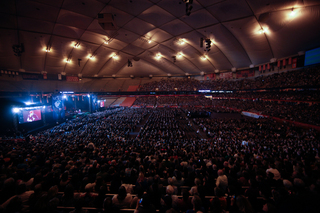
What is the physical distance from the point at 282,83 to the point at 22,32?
43.0 metres

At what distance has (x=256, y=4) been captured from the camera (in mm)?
13477

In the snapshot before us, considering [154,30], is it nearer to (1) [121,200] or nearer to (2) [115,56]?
(2) [115,56]

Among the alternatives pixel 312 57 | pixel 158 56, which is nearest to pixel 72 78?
pixel 158 56

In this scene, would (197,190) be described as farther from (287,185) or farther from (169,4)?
(169,4)

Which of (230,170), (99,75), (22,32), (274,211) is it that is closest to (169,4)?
(230,170)

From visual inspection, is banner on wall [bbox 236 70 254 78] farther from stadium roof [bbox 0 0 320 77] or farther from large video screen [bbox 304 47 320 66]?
large video screen [bbox 304 47 320 66]

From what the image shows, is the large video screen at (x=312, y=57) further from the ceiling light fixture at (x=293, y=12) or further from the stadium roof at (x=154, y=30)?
the ceiling light fixture at (x=293, y=12)

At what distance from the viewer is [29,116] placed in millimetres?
16406

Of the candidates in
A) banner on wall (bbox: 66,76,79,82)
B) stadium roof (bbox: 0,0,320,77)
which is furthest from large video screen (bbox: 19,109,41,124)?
banner on wall (bbox: 66,76,79,82)

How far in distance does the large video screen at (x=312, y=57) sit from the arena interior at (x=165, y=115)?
0.40 ft

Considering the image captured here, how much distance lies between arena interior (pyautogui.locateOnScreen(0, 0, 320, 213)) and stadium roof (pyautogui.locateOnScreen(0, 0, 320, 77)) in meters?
0.17

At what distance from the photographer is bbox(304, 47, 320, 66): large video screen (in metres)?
16.5

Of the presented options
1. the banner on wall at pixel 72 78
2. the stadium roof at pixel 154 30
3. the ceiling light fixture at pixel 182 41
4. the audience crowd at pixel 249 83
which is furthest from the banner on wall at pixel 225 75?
the banner on wall at pixel 72 78

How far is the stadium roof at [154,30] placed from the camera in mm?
14000
